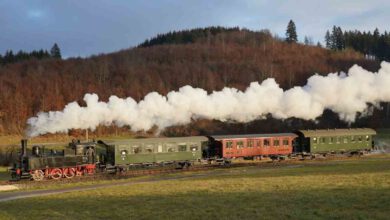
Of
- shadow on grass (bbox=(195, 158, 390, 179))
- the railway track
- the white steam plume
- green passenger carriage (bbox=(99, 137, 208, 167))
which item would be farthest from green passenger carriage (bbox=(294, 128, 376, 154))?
green passenger carriage (bbox=(99, 137, 208, 167))

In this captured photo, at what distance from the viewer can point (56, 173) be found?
120 ft

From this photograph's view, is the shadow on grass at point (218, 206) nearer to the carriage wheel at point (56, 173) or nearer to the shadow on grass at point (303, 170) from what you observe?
the shadow on grass at point (303, 170)

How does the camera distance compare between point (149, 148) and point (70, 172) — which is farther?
point (149, 148)

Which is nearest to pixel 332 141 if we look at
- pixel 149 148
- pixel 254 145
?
pixel 254 145

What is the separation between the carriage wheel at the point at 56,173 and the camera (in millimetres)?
36344

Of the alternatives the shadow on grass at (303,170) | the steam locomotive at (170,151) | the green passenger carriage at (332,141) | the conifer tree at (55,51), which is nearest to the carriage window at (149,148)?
the steam locomotive at (170,151)

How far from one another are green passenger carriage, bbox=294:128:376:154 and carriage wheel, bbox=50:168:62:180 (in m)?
25.3

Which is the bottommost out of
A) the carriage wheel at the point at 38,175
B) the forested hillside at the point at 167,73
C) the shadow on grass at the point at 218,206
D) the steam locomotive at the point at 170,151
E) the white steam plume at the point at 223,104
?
the shadow on grass at the point at 218,206

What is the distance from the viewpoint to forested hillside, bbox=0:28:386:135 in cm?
9405

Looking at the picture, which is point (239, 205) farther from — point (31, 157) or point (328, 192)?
point (31, 157)

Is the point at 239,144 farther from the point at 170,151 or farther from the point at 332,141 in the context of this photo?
the point at 332,141

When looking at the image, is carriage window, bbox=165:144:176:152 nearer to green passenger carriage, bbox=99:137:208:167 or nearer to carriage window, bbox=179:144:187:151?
green passenger carriage, bbox=99:137:208:167

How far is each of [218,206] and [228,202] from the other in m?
1.04

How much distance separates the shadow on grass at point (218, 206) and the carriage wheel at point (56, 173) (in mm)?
11903
